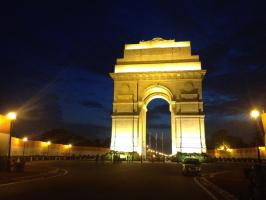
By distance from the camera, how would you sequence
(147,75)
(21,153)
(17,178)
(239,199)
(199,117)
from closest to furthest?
(239,199) → (17,178) → (21,153) → (199,117) → (147,75)

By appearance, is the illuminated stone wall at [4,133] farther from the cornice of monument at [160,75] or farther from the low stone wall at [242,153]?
the low stone wall at [242,153]

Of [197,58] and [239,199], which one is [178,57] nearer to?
[197,58]

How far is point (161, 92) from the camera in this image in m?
55.1

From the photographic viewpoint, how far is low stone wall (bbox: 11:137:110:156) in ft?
138

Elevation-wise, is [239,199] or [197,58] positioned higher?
[197,58]

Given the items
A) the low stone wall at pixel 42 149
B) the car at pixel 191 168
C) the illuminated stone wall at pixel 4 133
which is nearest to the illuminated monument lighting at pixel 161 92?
the low stone wall at pixel 42 149

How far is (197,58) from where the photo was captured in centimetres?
5241

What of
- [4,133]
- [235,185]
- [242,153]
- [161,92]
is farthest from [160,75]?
[235,185]

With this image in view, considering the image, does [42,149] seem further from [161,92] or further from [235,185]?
[235,185]

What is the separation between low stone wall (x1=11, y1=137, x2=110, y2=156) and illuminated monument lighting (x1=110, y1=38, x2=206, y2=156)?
43.3 feet

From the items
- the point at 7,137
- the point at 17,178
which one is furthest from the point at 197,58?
the point at 17,178

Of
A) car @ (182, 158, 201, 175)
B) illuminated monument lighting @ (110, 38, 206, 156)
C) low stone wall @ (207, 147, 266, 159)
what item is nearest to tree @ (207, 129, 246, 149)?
low stone wall @ (207, 147, 266, 159)

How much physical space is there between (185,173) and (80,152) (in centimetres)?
4732

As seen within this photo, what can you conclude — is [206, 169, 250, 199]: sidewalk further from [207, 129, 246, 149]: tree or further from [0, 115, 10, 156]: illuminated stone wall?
[207, 129, 246, 149]: tree
